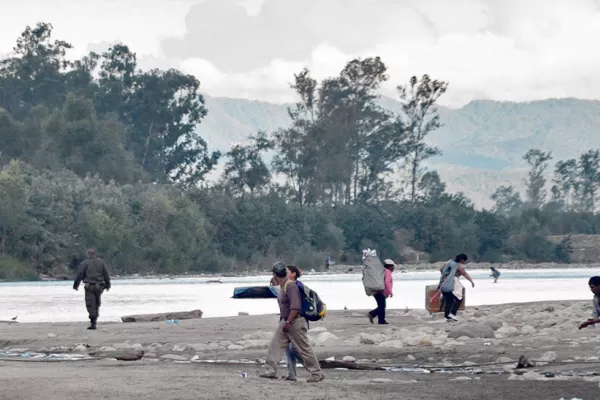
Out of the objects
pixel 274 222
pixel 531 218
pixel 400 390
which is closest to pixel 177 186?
pixel 274 222

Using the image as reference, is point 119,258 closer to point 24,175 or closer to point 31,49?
point 24,175

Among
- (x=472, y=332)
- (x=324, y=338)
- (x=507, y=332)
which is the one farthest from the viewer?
(x=507, y=332)

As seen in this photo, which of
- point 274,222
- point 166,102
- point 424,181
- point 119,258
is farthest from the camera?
point 424,181

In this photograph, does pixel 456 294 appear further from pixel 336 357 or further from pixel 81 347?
pixel 81 347

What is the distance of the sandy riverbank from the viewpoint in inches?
555

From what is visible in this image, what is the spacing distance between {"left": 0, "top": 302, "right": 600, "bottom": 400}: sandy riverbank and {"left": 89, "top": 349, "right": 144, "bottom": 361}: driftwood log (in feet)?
0.60

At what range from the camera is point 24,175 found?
80.8 meters

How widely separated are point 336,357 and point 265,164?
9118 centimetres

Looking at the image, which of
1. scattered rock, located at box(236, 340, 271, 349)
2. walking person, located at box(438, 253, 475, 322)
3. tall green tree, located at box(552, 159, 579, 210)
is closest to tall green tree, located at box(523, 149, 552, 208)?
tall green tree, located at box(552, 159, 579, 210)

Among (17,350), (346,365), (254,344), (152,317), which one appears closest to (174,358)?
(254,344)

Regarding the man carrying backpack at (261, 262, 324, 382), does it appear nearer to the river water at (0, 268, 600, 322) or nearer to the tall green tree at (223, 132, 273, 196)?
the river water at (0, 268, 600, 322)

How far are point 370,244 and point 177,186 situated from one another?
15.6m

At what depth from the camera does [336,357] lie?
1859 centimetres

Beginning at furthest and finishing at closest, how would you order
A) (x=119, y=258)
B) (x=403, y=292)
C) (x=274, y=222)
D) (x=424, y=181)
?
(x=424, y=181), (x=274, y=222), (x=119, y=258), (x=403, y=292)
